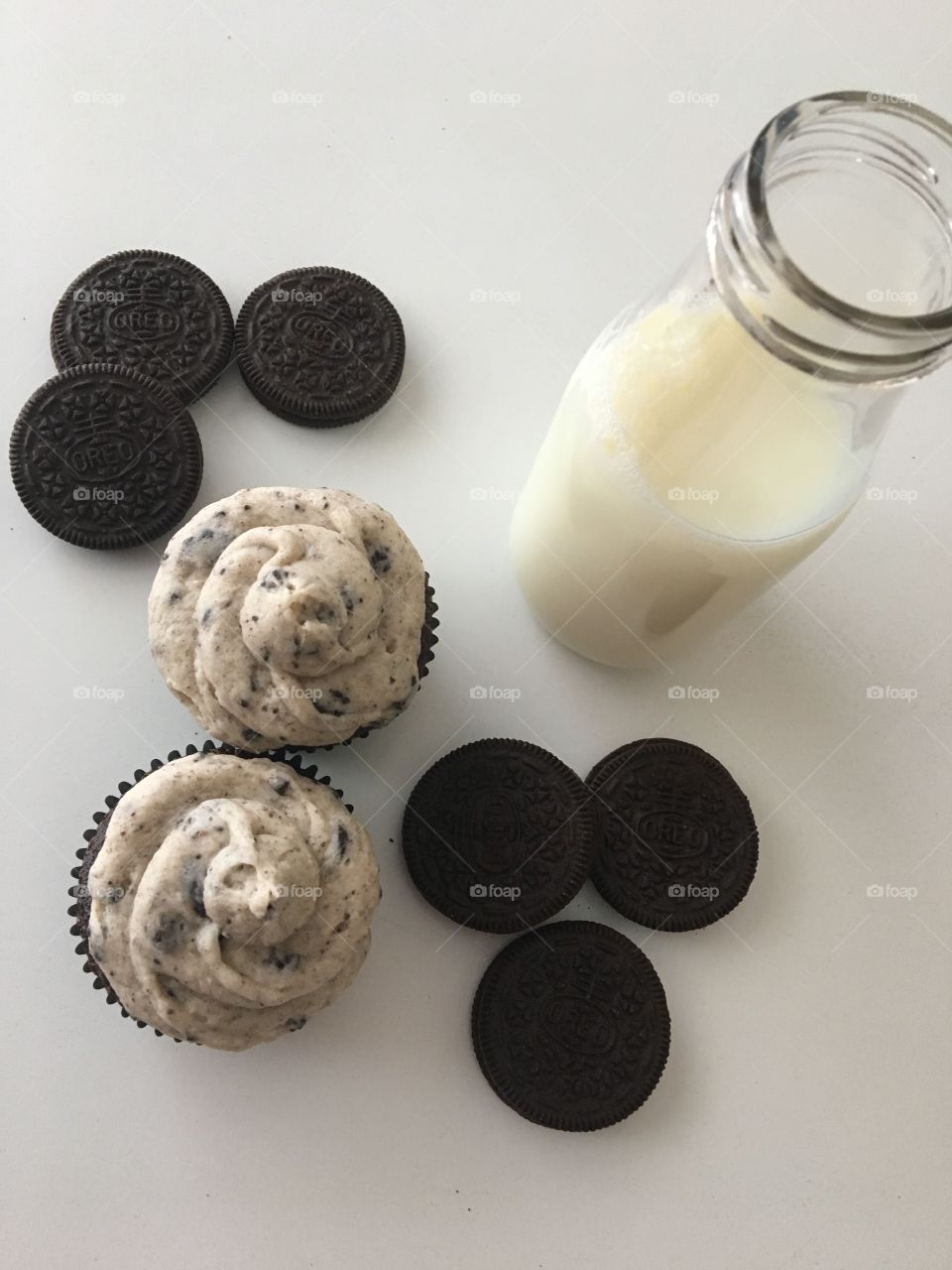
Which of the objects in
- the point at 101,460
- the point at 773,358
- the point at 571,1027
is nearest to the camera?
the point at 773,358

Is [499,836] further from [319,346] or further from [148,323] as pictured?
[148,323]

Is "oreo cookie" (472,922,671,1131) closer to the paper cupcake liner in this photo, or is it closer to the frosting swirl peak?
the frosting swirl peak

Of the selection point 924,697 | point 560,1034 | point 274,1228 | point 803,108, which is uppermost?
point 803,108

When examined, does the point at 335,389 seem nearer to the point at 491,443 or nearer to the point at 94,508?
the point at 491,443

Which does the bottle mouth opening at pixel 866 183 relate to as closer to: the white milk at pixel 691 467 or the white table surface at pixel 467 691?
the white milk at pixel 691 467

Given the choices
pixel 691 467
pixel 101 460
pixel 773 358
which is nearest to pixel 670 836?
pixel 691 467

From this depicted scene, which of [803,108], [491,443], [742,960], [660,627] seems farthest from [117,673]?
[803,108]
